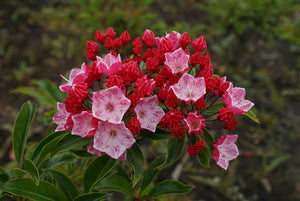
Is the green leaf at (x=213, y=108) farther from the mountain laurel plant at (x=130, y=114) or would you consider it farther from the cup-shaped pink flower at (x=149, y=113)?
the cup-shaped pink flower at (x=149, y=113)

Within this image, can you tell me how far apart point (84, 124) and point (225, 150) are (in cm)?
55

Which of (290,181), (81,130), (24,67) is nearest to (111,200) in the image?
(81,130)

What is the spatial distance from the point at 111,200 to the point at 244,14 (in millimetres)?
2376

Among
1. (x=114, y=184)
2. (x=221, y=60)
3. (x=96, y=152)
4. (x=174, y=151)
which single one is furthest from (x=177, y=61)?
(x=221, y=60)

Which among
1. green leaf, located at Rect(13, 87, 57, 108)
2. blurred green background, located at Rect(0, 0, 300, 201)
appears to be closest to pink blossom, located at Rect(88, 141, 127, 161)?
green leaf, located at Rect(13, 87, 57, 108)

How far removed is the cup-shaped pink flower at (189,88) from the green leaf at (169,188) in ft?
1.81

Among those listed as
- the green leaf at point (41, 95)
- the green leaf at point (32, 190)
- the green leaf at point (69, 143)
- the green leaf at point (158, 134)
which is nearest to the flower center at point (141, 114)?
the green leaf at point (158, 134)

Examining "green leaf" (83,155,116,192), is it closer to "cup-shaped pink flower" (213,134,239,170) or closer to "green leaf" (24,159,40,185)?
"green leaf" (24,159,40,185)

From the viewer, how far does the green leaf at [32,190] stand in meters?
1.17

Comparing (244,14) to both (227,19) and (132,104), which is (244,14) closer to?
(227,19)

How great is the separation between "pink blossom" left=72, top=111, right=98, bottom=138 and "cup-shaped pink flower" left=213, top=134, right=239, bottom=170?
475 millimetres

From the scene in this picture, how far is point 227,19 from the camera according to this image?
3.43 m

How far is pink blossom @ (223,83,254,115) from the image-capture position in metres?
1.12

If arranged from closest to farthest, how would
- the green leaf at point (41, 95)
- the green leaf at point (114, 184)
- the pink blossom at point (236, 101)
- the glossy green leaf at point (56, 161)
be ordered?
the pink blossom at point (236, 101) < the green leaf at point (114, 184) < the glossy green leaf at point (56, 161) < the green leaf at point (41, 95)
